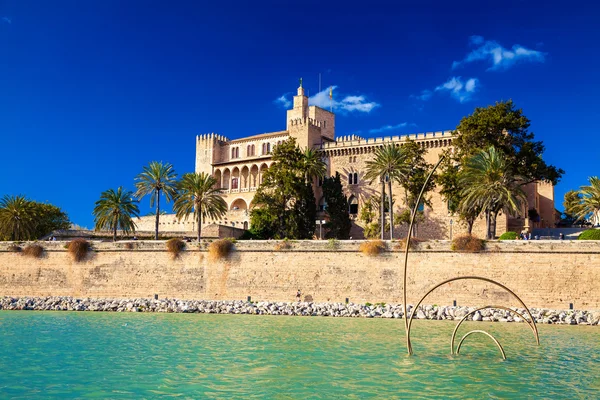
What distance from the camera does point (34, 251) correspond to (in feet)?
116

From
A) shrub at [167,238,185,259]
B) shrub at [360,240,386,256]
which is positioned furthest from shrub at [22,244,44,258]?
shrub at [360,240,386,256]

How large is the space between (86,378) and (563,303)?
21201 mm

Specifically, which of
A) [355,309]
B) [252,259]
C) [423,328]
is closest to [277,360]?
[423,328]

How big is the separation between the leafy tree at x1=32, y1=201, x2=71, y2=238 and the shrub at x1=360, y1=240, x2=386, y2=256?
26590mm

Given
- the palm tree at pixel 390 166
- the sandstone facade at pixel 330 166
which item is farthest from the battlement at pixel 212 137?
the palm tree at pixel 390 166

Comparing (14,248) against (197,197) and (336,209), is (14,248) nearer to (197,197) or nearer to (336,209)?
(197,197)

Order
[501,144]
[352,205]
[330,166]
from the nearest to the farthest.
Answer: [501,144]
[352,205]
[330,166]

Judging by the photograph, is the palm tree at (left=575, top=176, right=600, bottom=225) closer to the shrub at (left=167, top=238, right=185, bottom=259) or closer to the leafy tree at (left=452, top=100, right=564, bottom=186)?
the leafy tree at (left=452, top=100, right=564, bottom=186)

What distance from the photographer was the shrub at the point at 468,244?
93.5 ft

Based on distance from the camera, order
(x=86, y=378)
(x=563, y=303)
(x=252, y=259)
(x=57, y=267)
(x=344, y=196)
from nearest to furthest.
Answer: (x=86, y=378)
(x=563, y=303)
(x=252, y=259)
(x=57, y=267)
(x=344, y=196)

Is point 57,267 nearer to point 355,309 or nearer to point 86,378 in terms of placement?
point 355,309

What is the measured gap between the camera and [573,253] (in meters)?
27.0

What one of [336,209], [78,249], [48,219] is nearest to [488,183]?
[336,209]

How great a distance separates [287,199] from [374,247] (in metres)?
19.1
